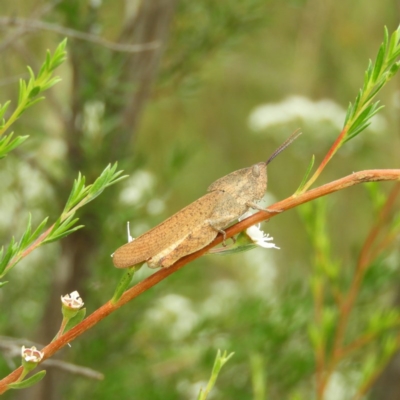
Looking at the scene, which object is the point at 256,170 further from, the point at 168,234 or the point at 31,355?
the point at 31,355

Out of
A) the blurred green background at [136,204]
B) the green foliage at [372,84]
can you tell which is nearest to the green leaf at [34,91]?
the green foliage at [372,84]

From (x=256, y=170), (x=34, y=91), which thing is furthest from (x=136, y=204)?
(x=34, y=91)

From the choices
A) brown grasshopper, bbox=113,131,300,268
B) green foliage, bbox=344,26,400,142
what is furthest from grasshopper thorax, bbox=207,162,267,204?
green foliage, bbox=344,26,400,142

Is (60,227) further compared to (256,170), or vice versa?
(256,170)

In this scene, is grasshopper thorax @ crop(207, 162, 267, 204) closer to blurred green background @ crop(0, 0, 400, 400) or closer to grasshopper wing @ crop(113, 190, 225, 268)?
grasshopper wing @ crop(113, 190, 225, 268)

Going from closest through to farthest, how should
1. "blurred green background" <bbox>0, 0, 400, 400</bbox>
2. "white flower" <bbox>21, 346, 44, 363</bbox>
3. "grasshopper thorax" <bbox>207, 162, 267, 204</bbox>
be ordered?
1. "white flower" <bbox>21, 346, 44, 363</bbox>
2. "grasshopper thorax" <bbox>207, 162, 267, 204</bbox>
3. "blurred green background" <bbox>0, 0, 400, 400</bbox>

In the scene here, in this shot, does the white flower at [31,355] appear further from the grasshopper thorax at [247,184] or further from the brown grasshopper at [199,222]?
the grasshopper thorax at [247,184]

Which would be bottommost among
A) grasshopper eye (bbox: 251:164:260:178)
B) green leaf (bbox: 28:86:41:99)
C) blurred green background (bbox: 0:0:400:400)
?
blurred green background (bbox: 0:0:400:400)

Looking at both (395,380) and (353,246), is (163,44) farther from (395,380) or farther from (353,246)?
(395,380)

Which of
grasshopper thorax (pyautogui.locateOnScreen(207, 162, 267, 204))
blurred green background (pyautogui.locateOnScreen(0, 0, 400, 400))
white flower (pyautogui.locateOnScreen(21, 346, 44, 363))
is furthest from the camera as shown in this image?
blurred green background (pyautogui.locateOnScreen(0, 0, 400, 400))
